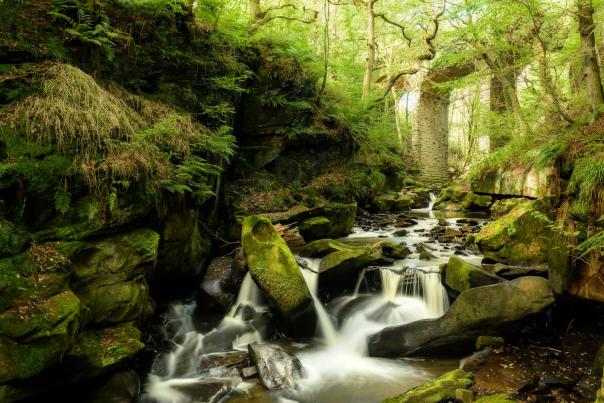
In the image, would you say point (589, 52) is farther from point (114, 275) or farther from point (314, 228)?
point (114, 275)

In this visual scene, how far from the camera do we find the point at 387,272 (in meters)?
6.96

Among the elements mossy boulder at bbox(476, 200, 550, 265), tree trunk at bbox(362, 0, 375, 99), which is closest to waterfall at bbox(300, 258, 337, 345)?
mossy boulder at bbox(476, 200, 550, 265)

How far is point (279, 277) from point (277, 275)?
0.05 meters

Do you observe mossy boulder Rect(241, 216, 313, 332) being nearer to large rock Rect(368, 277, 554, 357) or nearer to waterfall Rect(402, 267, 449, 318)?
large rock Rect(368, 277, 554, 357)

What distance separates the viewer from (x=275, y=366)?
4.80 m

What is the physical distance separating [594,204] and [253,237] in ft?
16.8

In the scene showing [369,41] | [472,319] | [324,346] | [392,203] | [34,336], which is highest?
[369,41]

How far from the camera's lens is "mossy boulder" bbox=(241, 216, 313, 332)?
5.71 m

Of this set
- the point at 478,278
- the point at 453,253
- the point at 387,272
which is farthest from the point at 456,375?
the point at 453,253

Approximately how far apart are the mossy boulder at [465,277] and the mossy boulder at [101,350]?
492 cm

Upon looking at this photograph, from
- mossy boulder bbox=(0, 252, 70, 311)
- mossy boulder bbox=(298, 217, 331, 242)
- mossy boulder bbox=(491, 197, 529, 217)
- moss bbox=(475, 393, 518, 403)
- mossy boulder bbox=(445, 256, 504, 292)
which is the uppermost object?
mossy boulder bbox=(491, 197, 529, 217)

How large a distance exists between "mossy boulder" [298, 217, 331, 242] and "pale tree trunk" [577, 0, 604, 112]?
6.28 m

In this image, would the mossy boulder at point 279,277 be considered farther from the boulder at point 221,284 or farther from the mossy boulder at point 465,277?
the mossy boulder at point 465,277

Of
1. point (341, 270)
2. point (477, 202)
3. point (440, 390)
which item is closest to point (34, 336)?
point (440, 390)
